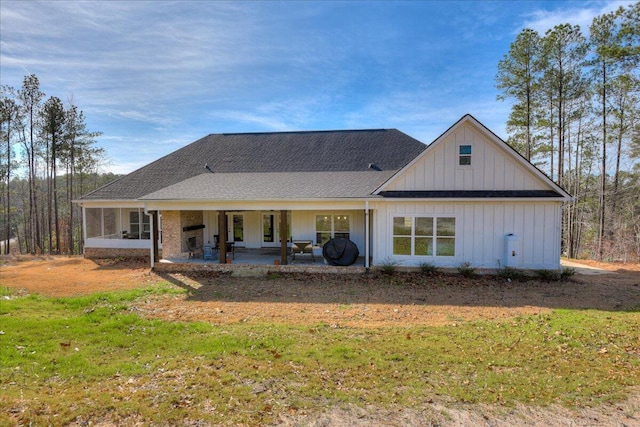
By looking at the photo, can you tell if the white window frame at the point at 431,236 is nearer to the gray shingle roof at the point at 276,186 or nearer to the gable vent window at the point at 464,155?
the gray shingle roof at the point at 276,186

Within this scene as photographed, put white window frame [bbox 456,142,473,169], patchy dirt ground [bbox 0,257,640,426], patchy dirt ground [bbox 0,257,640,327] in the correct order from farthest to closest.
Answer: white window frame [bbox 456,142,473,169] → patchy dirt ground [bbox 0,257,640,327] → patchy dirt ground [bbox 0,257,640,426]

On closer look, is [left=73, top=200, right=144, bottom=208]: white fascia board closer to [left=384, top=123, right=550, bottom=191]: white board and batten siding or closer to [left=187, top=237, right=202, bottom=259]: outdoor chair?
[left=187, top=237, right=202, bottom=259]: outdoor chair

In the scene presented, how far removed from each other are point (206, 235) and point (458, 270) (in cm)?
1268

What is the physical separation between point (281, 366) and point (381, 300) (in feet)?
17.1

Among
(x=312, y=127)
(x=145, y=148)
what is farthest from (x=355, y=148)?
(x=145, y=148)

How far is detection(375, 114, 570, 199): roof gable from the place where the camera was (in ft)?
41.5

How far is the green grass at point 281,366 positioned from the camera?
14.2 ft

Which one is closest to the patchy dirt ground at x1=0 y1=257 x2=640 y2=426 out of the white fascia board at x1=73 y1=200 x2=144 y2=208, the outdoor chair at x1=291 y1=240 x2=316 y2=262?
the outdoor chair at x1=291 y1=240 x2=316 y2=262

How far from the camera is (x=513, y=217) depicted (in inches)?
496

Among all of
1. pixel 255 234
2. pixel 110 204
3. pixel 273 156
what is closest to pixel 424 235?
pixel 255 234

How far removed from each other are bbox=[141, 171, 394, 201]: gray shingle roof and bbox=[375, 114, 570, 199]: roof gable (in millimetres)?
1849

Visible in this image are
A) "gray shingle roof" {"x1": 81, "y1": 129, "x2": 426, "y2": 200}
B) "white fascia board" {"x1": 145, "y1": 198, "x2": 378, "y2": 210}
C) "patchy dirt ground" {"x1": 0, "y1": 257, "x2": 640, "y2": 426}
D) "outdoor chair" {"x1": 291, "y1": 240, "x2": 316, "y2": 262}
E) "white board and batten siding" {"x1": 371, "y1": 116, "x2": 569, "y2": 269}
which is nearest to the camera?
"patchy dirt ground" {"x1": 0, "y1": 257, "x2": 640, "y2": 426}

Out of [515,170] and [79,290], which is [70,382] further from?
[515,170]

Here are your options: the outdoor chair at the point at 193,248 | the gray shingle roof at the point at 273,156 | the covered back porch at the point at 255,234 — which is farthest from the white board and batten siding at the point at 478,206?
the outdoor chair at the point at 193,248
